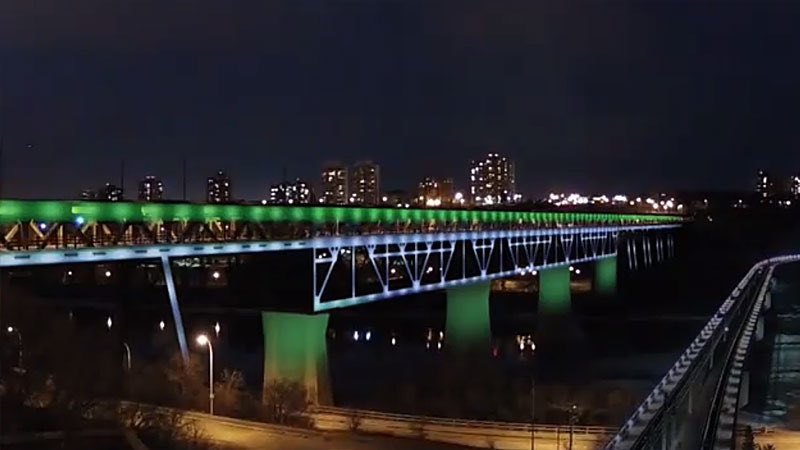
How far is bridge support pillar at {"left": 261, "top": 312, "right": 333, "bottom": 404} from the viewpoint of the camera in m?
39.2

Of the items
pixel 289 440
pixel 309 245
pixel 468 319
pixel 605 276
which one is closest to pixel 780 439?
pixel 289 440

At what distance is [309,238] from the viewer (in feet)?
131

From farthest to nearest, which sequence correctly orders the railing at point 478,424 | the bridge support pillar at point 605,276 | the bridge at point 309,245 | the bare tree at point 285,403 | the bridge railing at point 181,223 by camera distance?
the bridge support pillar at point 605,276 < the bare tree at point 285,403 < the railing at point 478,424 < the bridge at point 309,245 < the bridge railing at point 181,223

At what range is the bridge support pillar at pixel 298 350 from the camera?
3916 centimetres

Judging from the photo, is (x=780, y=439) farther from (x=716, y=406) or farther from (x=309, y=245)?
(x=309, y=245)

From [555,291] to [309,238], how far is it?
49.1 meters

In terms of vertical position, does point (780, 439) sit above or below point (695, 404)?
below

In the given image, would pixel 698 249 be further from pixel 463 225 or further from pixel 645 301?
pixel 463 225

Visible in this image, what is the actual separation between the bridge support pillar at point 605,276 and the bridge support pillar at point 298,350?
61.9 meters

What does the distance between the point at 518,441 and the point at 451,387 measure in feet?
47.0

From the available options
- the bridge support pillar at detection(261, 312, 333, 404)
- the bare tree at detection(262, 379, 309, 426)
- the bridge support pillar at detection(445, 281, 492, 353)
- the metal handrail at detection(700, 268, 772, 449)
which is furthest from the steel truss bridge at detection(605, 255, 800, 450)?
the bridge support pillar at detection(445, 281, 492, 353)

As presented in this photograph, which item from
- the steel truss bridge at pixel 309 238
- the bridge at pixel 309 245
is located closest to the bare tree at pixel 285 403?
the bridge at pixel 309 245

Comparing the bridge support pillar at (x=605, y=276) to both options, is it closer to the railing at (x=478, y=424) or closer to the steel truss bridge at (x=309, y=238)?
the steel truss bridge at (x=309, y=238)

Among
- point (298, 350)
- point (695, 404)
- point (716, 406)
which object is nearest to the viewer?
point (695, 404)
